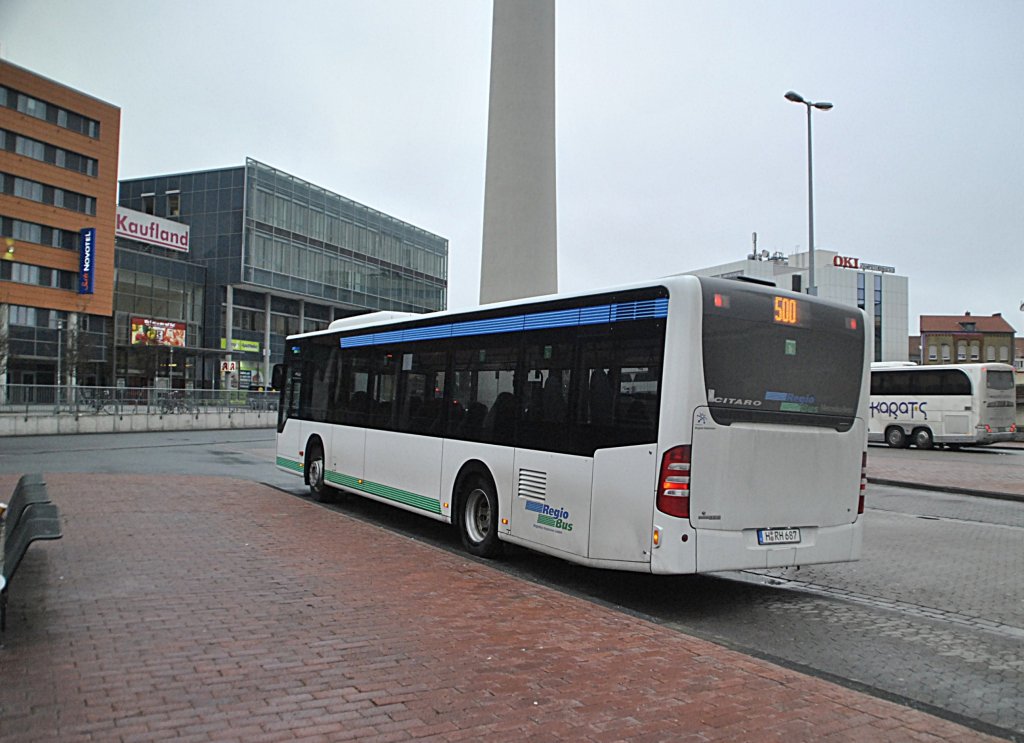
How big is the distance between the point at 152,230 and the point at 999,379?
5836 cm

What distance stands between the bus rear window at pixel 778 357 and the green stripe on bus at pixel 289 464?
9.87 meters

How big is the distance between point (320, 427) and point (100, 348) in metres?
52.4

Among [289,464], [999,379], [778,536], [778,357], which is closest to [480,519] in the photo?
[778,536]

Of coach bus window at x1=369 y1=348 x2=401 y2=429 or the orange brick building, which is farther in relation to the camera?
the orange brick building

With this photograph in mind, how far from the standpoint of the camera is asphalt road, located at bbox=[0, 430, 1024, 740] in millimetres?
5867

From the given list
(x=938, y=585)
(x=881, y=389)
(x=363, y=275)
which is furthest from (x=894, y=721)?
(x=363, y=275)

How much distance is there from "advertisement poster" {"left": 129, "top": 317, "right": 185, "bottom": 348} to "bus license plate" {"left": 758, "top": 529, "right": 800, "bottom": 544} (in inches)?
2308

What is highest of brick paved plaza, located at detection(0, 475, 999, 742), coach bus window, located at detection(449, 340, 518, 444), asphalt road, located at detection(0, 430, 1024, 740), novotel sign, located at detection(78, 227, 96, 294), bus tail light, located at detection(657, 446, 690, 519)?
novotel sign, located at detection(78, 227, 96, 294)

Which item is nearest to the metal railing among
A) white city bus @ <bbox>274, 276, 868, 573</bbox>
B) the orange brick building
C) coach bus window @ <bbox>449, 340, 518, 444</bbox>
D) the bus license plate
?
the orange brick building

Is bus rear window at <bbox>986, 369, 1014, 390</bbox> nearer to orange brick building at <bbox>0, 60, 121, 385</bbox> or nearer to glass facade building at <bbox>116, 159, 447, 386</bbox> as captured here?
orange brick building at <bbox>0, 60, 121, 385</bbox>

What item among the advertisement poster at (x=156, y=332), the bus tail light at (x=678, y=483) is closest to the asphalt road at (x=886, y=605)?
the bus tail light at (x=678, y=483)

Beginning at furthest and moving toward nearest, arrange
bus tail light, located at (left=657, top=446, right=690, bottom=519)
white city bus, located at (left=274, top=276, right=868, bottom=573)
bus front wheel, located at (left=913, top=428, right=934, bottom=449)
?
1. bus front wheel, located at (left=913, top=428, right=934, bottom=449)
2. white city bus, located at (left=274, top=276, right=868, bottom=573)
3. bus tail light, located at (left=657, top=446, right=690, bottom=519)

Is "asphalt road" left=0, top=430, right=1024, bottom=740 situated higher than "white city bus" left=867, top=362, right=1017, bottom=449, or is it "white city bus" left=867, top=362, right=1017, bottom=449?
Result: "white city bus" left=867, top=362, right=1017, bottom=449

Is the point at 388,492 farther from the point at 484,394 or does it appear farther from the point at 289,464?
the point at 289,464
